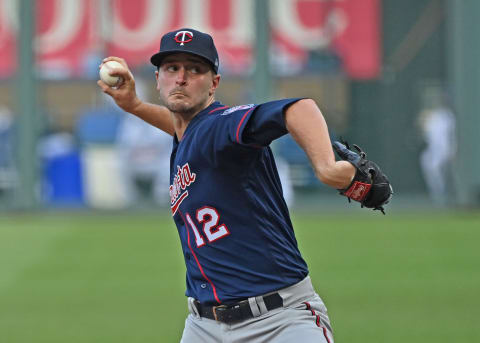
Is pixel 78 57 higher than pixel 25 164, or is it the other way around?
pixel 78 57

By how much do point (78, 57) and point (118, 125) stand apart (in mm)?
1388

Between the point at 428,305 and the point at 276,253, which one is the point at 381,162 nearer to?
the point at 428,305

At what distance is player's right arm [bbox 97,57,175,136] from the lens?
191 inches

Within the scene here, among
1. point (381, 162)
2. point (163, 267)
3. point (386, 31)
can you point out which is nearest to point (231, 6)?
point (386, 31)

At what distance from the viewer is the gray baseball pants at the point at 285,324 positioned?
4074mm

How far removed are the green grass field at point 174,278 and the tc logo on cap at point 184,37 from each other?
4.10m

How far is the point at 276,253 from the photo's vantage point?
4.13 metres

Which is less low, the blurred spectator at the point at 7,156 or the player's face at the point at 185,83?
the player's face at the point at 185,83

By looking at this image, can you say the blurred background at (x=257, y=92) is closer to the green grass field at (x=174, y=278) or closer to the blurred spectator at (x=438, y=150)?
the blurred spectator at (x=438, y=150)

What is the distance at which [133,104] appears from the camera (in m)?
5.10

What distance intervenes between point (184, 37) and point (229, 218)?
80 cm

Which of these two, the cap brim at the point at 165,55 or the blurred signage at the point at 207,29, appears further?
the blurred signage at the point at 207,29

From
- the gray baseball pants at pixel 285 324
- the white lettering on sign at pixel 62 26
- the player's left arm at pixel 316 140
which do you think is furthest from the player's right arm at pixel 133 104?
the white lettering on sign at pixel 62 26

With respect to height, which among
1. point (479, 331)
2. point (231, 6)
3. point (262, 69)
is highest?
point (231, 6)
